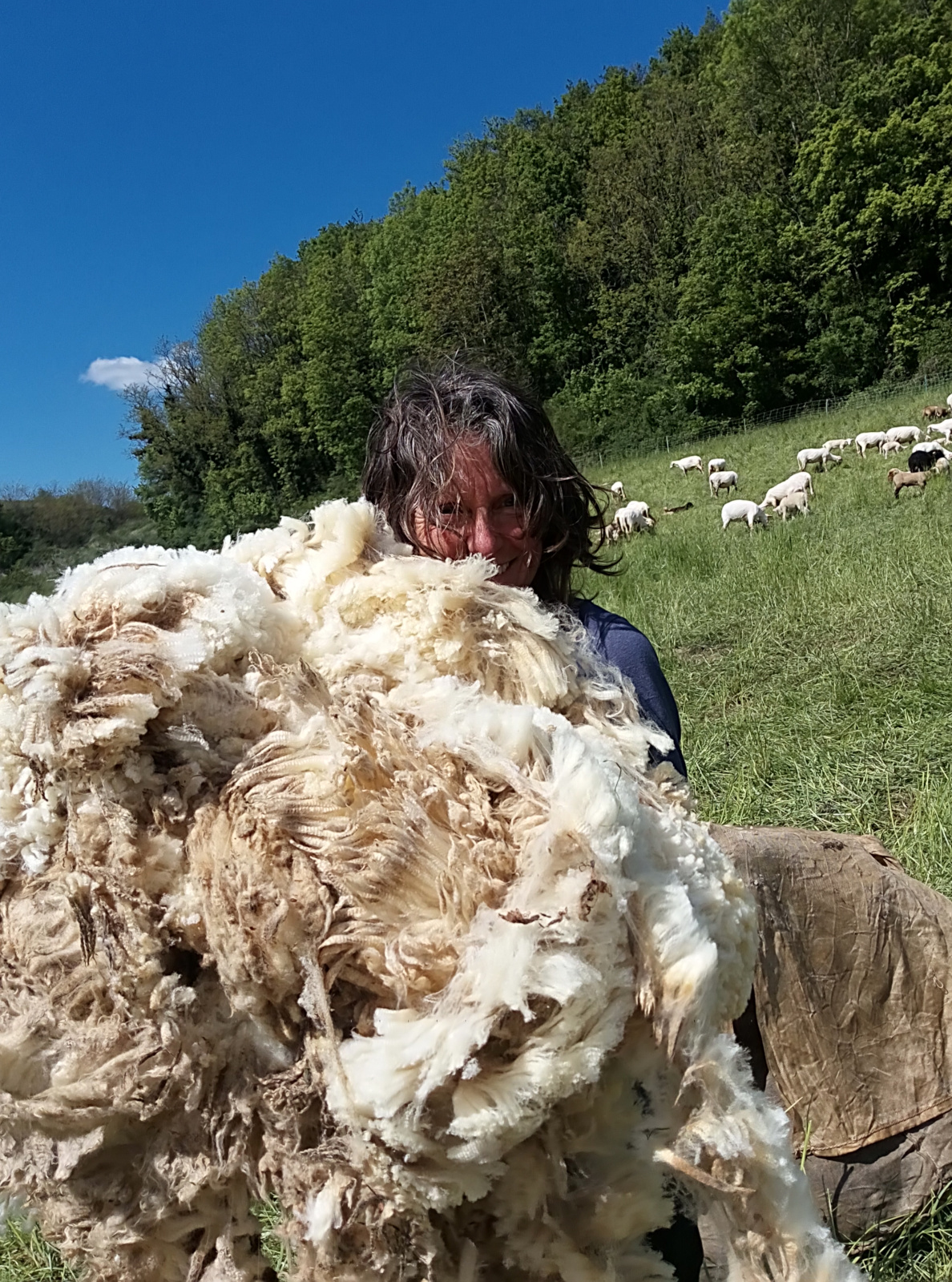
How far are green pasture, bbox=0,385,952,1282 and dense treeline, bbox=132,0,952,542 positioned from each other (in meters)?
19.7

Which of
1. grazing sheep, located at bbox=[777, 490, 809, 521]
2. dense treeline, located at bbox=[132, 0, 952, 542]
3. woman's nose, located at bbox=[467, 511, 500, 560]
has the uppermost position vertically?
dense treeline, located at bbox=[132, 0, 952, 542]

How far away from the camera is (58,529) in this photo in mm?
31531

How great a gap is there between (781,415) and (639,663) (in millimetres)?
32453

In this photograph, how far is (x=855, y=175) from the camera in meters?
33.3

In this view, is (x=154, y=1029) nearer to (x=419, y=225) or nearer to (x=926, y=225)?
(x=926, y=225)

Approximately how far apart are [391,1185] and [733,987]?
0.36 m

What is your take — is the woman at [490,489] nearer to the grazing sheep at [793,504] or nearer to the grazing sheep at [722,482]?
the grazing sheep at [793,504]

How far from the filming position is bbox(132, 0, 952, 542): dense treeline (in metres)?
32.8

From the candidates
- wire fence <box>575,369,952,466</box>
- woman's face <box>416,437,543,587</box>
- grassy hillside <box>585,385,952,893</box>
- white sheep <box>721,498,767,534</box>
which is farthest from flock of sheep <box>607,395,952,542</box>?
woman's face <box>416,437,543,587</box>

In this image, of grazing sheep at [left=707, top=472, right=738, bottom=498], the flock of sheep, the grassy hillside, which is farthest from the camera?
grazing sheep at [left=707, top=472, right=738, bottom=498]

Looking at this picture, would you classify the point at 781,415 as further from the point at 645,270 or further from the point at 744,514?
the point at 744,514

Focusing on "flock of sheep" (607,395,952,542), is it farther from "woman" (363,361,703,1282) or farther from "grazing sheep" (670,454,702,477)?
"woman" (363,361,703,1282)

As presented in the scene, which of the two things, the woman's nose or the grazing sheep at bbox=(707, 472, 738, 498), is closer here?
the woman's nose

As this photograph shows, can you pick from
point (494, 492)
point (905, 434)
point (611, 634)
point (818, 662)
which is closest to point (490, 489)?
point (494, 492)
